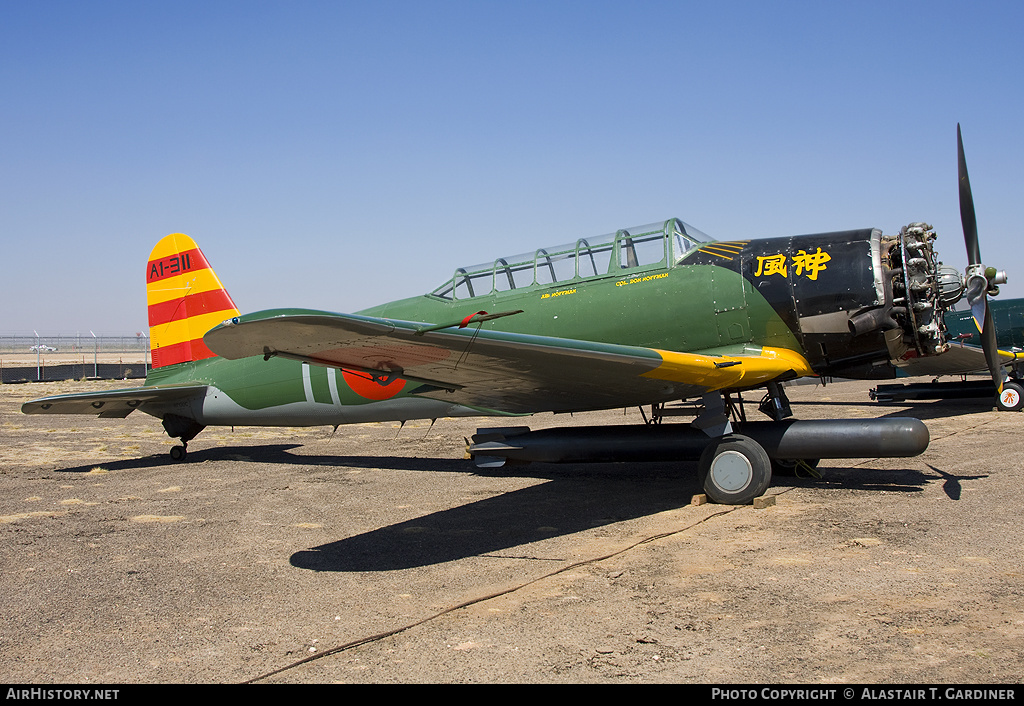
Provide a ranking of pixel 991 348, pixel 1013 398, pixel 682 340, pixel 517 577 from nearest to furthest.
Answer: pixel 517 577, pixel 682 340, pixel 991 348, pixel 1013 398

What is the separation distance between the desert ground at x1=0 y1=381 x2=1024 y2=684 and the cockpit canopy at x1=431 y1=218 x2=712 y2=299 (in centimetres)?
245

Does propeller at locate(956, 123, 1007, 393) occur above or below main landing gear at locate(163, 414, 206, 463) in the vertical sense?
above

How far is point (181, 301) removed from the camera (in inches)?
468

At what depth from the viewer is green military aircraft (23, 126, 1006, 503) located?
20.2 feet

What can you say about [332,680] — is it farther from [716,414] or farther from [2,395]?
[2,395]

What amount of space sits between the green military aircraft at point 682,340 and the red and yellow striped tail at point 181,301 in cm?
387

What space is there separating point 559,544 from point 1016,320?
19.7m

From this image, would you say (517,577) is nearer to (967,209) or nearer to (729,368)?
(729,368)

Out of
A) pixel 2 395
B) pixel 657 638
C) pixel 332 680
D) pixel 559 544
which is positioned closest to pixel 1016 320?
pixel 559 544

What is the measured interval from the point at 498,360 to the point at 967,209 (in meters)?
6.13

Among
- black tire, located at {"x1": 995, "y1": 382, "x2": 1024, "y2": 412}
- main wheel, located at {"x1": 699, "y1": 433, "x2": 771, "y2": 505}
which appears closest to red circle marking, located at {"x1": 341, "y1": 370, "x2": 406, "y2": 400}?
main wheel, located at {"x1": 699, "y1": 433, "x2": 771, "y2": 505}

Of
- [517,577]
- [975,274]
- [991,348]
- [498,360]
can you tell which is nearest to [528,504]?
[498,360]

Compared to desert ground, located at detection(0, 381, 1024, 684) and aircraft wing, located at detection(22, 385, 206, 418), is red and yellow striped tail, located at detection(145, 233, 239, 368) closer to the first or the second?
aircraft wing, located at detection(22, 385, 206, 418)

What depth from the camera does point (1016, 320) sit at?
65.5 ft
